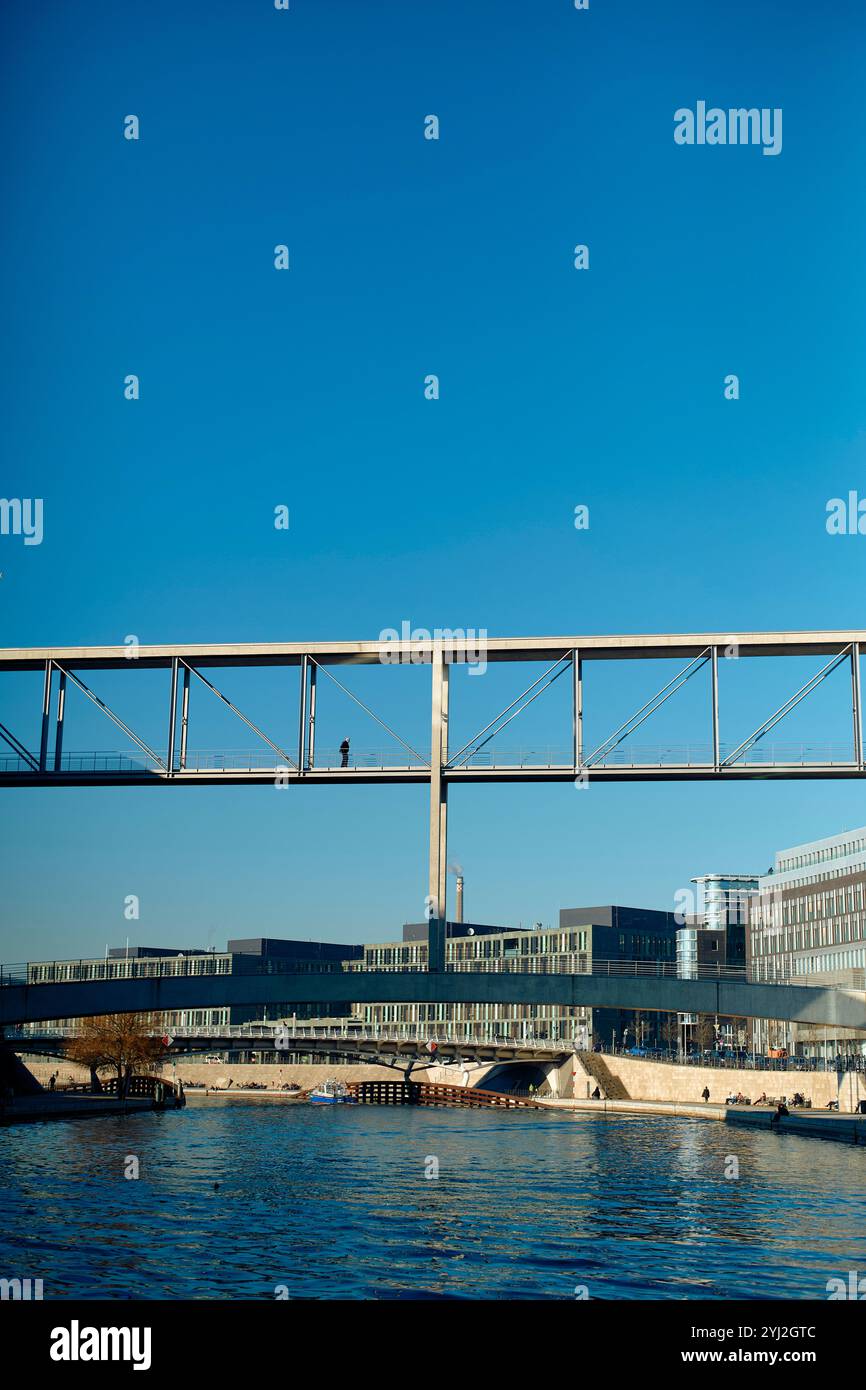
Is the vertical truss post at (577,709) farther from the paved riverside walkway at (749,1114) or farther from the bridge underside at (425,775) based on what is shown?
the paved riverside walkway at (749,1114)

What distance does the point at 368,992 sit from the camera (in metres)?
36.7

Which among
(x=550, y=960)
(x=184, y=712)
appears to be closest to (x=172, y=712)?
(x=184, y=712)

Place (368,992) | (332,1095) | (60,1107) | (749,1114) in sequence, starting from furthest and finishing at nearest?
1. (332,1095)
2. (60,1107)
3. (749,1114)
4. (368,992)

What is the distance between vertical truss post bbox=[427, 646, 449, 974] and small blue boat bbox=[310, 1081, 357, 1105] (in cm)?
8496

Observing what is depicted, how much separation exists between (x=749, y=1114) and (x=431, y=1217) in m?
46.9

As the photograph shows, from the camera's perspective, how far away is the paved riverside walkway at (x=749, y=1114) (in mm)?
66562

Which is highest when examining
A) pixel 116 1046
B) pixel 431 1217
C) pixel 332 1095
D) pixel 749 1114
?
pixel 116 1046

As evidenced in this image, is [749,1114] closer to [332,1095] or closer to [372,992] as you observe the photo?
[372,992]

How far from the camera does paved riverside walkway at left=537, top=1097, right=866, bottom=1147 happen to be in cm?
6656

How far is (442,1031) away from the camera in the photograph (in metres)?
154
